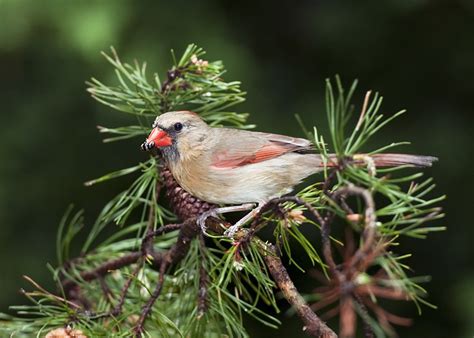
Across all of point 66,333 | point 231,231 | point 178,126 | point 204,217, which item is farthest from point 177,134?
point 66,333

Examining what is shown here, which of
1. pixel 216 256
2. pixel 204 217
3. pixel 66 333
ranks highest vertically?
pixel 204 217

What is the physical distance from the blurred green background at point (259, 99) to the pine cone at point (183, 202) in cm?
178

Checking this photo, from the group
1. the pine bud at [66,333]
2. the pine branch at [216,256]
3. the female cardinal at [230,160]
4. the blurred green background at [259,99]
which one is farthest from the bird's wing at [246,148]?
the blurred green background at [259,99]

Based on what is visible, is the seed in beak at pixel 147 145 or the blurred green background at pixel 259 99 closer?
the seed in beak at pixel 147 145

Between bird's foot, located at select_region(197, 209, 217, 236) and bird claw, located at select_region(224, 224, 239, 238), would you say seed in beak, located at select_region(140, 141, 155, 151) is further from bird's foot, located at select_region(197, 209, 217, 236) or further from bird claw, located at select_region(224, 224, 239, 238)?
bird claw, located at select_region(224, 224, 239, 238)

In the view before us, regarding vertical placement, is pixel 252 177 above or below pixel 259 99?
below

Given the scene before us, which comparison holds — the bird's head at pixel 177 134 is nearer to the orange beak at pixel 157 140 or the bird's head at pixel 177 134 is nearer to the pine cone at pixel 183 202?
the orange beak at pixel 157 140

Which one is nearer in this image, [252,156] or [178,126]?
[178,126]

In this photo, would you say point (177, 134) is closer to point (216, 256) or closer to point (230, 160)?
point (230, 160)

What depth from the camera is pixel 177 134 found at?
224cm

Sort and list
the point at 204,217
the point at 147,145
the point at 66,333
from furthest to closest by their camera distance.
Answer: the point at 147,145 < the point at 204,217 < the point at 66,333

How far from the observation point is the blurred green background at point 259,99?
398 centimetres

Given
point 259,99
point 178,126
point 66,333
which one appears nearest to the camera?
point 66,333

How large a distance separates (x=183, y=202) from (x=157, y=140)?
7.2 inches
